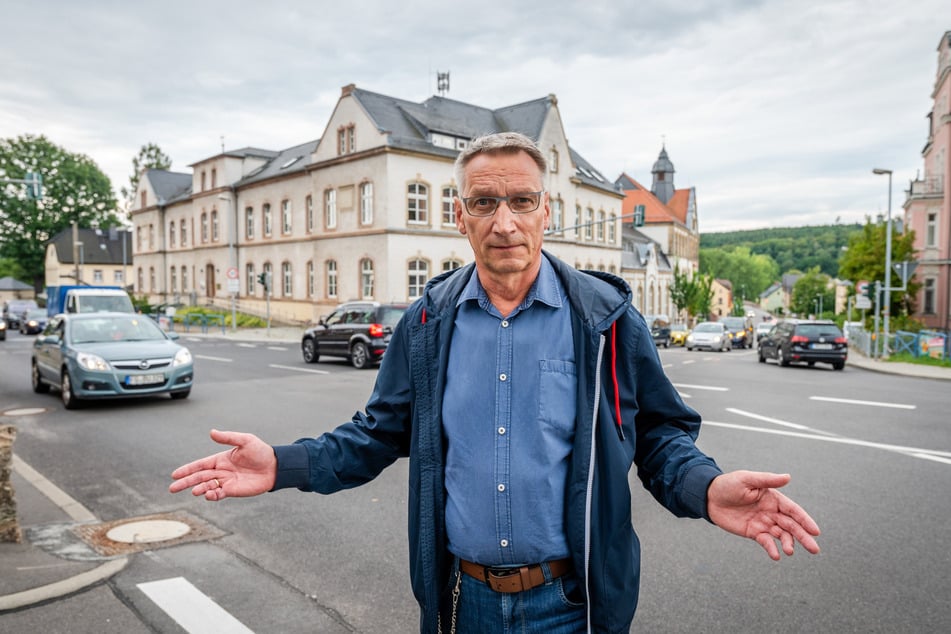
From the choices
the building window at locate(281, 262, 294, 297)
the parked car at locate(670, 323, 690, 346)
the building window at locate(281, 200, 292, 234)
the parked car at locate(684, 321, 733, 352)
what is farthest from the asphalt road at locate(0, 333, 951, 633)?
the building window at locate(281, 200, 292, 234)

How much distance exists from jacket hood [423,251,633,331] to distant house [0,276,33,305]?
4149 inches

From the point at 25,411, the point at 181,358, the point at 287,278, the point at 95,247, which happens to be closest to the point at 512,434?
the point at 181,358

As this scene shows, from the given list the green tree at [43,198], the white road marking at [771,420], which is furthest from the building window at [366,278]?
the green tree at [43,198]

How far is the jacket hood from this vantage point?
7.39 feet

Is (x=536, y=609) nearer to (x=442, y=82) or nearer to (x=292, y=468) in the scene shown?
(x=292, y=468)

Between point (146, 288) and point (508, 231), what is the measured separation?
233 feet

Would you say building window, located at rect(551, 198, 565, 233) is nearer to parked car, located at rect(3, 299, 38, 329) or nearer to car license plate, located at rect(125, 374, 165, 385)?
parked car, located at rect(3, 299, 38, 329)

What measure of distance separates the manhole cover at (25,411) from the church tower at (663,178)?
9105 cm

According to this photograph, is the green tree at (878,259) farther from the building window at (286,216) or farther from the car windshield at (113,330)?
the building window at (286,216)

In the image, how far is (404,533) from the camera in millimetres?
5434

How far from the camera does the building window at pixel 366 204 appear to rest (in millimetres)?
38562

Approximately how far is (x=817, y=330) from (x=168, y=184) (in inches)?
2308

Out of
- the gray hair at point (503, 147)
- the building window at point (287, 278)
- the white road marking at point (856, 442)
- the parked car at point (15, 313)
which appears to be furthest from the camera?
the building window at point (287, 278)

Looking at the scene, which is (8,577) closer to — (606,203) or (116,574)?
(116,574)
